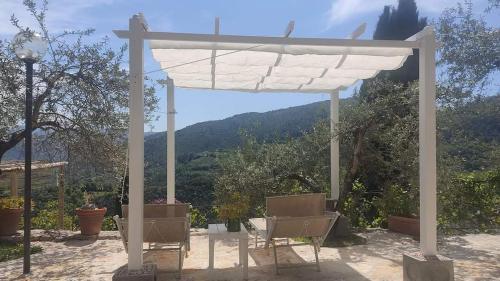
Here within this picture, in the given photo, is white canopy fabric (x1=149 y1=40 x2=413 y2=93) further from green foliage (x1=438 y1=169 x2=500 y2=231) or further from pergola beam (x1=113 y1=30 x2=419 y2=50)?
green foliage (x1=438 y1=169 x2=500 y2=231)

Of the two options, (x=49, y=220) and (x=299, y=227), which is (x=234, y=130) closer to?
(x=49, y=220)

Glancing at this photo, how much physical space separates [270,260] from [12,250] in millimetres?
3872

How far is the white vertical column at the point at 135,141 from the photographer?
4.42 metres

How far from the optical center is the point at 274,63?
5.62m

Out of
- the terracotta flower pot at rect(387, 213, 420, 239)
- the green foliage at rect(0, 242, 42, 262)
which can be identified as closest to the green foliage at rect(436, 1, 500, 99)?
the terracotta flower pot at rect(387, 213, 420, 239)

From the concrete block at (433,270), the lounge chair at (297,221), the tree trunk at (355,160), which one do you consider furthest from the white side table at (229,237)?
the tree trunk at (355,160)

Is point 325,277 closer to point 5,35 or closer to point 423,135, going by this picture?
point 423,135

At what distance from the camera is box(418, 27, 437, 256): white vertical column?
4.74 meters

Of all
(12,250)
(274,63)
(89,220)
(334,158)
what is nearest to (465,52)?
(334,158)

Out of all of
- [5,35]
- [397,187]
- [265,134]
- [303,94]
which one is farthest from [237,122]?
[5,35]

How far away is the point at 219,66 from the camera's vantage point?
19.5 ft

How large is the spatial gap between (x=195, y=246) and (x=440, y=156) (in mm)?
3808

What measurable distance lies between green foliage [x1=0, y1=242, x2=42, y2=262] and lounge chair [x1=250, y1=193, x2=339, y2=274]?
10.7 ft

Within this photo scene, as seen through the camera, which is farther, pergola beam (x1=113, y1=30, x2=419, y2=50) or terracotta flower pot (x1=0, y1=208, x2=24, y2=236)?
terracotta flower pot (x1=0, y1=208, x2=24, y2=236)
